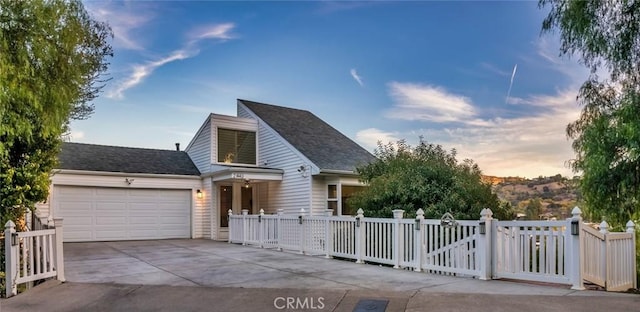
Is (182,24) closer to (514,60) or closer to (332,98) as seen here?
(332,98)

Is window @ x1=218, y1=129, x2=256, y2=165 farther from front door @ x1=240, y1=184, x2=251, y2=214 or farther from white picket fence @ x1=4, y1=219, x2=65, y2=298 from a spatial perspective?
white picket fence @ x1=4, y1=219, x2=65, y2=298

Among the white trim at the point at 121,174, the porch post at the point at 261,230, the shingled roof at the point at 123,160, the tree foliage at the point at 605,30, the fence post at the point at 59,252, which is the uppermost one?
the tree foliage at the point at 605,30

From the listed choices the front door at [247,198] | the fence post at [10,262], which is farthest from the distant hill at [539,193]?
the fence post at [10,262]

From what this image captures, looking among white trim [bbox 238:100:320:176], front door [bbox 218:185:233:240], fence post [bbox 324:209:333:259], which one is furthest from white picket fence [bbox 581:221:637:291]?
front door [bbox 218:185:233:240]

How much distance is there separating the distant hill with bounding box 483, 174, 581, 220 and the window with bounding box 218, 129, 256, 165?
8120 mm

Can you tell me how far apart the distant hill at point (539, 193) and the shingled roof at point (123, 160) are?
10347 millimetres

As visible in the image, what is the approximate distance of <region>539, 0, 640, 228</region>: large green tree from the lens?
6.96 m

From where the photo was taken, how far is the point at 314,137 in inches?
647

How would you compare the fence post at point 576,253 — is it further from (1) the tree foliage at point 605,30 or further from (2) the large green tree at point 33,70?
(2) the large green tree at point 33,70

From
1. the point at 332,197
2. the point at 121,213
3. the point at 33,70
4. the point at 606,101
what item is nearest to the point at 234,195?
the point at 121,213

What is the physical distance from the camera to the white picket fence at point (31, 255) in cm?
604

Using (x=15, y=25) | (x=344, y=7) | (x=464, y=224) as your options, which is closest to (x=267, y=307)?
(x=464, y=224)

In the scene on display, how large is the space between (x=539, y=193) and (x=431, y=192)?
5968 mm
